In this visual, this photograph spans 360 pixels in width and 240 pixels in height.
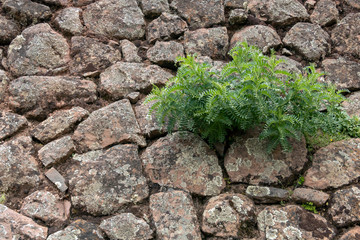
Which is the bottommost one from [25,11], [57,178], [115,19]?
[57,178]

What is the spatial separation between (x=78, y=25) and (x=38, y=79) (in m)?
0.67

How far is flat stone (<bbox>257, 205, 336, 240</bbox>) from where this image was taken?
214 centimetres

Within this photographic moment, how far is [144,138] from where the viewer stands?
104 inches

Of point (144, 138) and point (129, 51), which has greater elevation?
point (129, 51)

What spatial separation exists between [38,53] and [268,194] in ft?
6.96

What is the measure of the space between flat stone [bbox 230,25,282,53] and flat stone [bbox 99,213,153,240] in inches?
69.8

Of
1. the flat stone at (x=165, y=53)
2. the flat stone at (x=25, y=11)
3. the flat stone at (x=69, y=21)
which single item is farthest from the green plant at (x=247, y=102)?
the flat stone at (x=25, y=11)

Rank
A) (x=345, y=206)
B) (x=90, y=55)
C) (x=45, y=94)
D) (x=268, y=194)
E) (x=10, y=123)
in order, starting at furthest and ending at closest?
(x=90, y=55) < (x=45, y=94) < (x=10, y=123) < (x=268, y=194) < (x=345, y=206)

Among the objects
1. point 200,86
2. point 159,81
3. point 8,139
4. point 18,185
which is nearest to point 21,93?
point 8,139

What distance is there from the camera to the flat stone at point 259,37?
10.4 ft

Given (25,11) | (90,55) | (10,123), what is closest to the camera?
A: (10,123)

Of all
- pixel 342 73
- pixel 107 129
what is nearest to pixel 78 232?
pixel 107 129

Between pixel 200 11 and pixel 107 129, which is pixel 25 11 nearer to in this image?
pixel 107 129

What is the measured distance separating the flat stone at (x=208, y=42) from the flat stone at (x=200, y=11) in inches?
4.4
